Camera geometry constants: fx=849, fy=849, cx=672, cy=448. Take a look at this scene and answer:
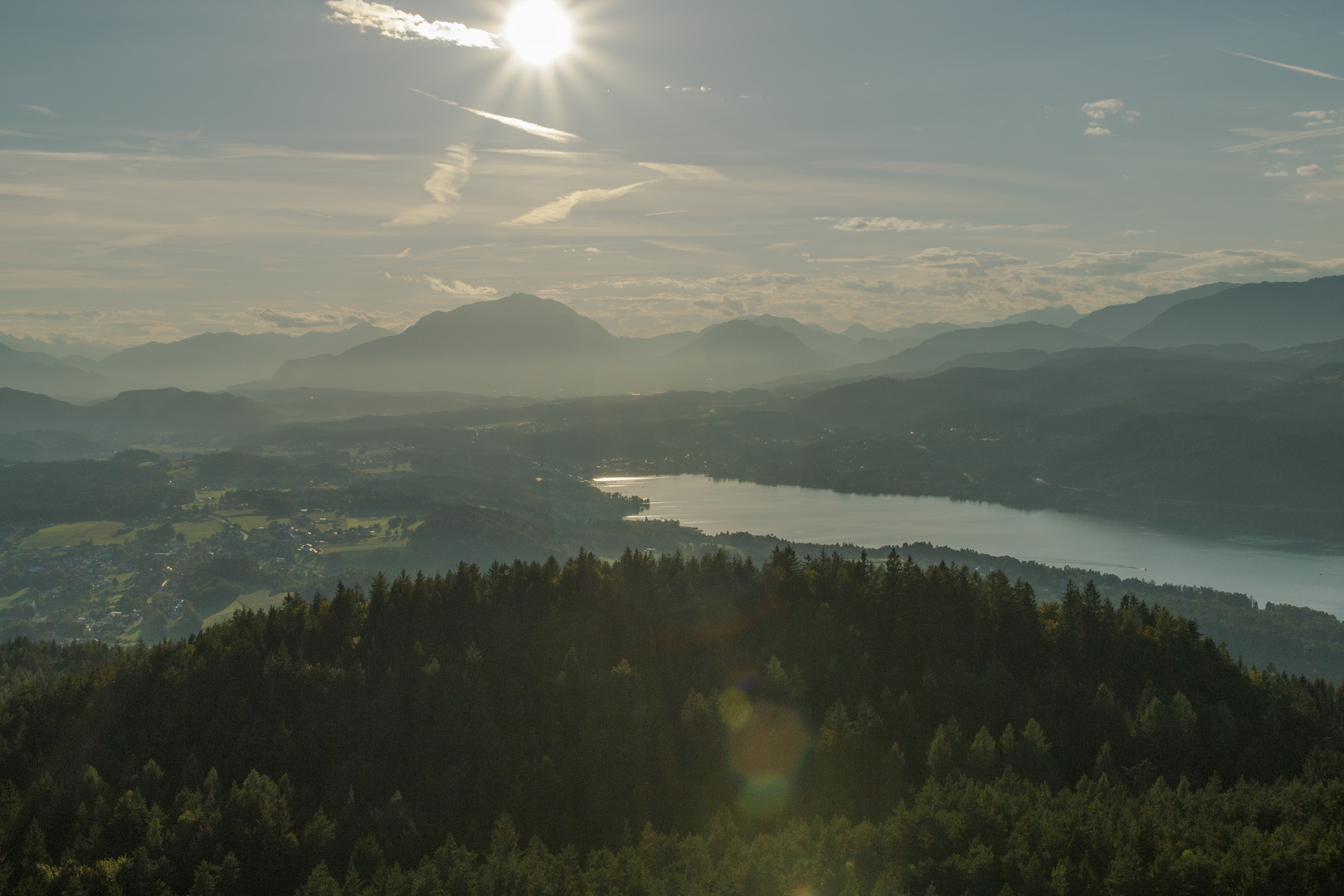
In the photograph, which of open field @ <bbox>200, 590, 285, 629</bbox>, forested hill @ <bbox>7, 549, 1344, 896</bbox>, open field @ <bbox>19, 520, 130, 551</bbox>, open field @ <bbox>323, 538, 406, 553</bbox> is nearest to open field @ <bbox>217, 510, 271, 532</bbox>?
open field @ <bbox>19, 520, 130, 551</bbox>

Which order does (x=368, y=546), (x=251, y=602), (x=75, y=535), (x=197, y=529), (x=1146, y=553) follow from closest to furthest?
(x=251, y=602)
(x=368, y=546)
(x=75, y=535)
(x=197, y=529)
(x=1146, y=553)

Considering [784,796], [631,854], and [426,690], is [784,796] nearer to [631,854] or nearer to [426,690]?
[631,854]

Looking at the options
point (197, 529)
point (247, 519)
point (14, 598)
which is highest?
point (247, 519)

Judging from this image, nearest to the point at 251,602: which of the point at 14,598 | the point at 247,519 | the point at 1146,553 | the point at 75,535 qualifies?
the point at 14,598

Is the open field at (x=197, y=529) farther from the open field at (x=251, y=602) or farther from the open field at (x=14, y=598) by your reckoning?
the open field at (x=251, y=602)

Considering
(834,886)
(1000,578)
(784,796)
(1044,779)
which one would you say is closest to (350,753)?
(784,796)

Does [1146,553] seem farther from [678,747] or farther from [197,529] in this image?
[197,529]
